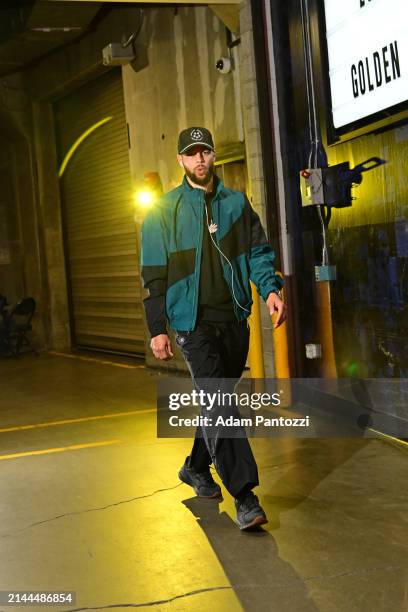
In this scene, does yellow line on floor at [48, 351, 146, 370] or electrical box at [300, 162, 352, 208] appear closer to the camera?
electrical box at [300, 162, 352, 208]

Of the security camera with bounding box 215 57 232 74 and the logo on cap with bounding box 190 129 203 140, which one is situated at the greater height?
the security camera with bounding box 215 57 232 74

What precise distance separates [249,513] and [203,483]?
2.12 ft

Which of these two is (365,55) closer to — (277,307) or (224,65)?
(277,307)

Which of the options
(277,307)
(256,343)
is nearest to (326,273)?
(256,343)

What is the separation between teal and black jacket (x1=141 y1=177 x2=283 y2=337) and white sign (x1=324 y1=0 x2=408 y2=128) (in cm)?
148

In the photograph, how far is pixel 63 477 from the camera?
5309 mm

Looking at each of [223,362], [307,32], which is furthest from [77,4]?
[223,362]

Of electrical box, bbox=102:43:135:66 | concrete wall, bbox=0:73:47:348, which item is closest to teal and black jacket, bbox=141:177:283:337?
electrical box, bbox=102:43:135:66

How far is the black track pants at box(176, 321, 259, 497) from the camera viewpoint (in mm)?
4141

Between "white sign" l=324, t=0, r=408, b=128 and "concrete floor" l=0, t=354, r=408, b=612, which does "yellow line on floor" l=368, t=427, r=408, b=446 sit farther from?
"white sign" l=324, t=0, r=408, b=128

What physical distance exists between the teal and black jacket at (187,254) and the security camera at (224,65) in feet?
13.3

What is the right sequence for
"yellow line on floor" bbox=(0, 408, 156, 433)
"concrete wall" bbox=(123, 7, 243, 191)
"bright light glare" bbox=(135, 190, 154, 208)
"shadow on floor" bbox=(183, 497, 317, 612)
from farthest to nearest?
"bright light glare" bbox=(135, 190, 154, 208) < "concrete wall" bbox=(123, 7, 243, 191) < "yellow line on floor" bbox=(0, 408, 156, 433) < "shadow on floor" bbox=(183, 497, 317, 612)

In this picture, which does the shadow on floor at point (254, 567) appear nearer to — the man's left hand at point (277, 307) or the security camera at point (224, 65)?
the man's left hand at point (277, 307)

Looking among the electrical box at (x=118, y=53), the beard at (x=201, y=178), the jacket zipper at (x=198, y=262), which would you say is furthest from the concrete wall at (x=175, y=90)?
the jacket zipper at (x=198, y=262)
